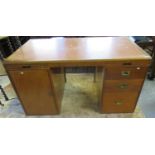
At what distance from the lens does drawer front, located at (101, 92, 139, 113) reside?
141cm

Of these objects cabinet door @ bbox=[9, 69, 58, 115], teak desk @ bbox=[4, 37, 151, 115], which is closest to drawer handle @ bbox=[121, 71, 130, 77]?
teak desk @ bbox=[4, 37, 151, 115]

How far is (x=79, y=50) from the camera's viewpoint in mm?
1365

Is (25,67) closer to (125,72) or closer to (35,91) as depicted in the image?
(35,91)

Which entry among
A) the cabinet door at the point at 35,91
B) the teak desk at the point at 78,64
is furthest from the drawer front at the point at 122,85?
the cabinet door at the point at 35,91

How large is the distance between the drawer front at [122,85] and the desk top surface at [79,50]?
0.73 feet

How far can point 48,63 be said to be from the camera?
120cm

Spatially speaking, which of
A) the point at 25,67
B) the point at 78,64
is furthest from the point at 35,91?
the point at 78,64

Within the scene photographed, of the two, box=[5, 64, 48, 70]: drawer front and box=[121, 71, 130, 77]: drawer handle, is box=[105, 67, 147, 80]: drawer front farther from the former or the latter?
box=[5, 64, 48, 70]: drawer front

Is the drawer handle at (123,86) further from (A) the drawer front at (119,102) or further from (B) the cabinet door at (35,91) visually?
(B) the cabinet door at (35,91)

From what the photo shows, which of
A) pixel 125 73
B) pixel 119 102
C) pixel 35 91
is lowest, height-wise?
pixel 119 102

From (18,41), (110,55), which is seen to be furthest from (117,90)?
(18,41)

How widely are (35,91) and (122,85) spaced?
778mm
